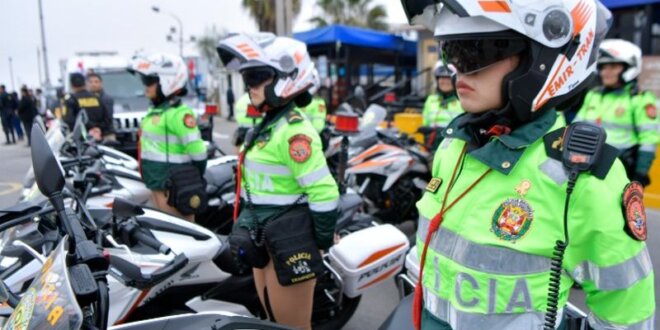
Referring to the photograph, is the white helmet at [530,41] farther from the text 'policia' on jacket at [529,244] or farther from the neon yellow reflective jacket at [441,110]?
the neon yellow reflective jacket at [441,110]

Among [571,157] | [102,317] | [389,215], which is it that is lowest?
[389,215]

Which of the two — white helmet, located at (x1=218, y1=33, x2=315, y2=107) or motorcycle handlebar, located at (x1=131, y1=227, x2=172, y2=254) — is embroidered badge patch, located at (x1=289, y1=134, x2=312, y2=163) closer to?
white helmet, located at (x1=218, y1=33, x2=315, y2=107)

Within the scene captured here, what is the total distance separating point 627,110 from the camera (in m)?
4.90

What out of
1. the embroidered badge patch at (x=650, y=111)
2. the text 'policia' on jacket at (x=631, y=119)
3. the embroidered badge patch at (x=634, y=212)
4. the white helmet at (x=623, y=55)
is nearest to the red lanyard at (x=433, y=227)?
the embroidered badge patch at (x=634, y=212)

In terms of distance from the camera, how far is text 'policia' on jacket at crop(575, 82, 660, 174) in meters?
4.83

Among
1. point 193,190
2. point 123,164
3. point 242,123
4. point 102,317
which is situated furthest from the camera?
point 242,123

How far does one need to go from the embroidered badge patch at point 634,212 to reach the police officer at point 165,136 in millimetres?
3694

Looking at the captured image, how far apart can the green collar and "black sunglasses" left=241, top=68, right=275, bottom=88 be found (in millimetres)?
1593

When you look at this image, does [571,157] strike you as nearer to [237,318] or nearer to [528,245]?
[528,245]

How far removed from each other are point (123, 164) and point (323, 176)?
329 cm

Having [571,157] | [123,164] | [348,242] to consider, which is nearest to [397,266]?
[348,242]

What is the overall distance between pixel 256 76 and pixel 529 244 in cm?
→ 189

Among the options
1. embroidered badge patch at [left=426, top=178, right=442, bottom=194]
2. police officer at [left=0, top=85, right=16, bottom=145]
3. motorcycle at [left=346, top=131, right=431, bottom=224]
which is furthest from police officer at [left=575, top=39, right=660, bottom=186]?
police officer at [left=0, top=85, right=16, bottom=145]

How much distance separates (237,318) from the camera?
1.60 metres
